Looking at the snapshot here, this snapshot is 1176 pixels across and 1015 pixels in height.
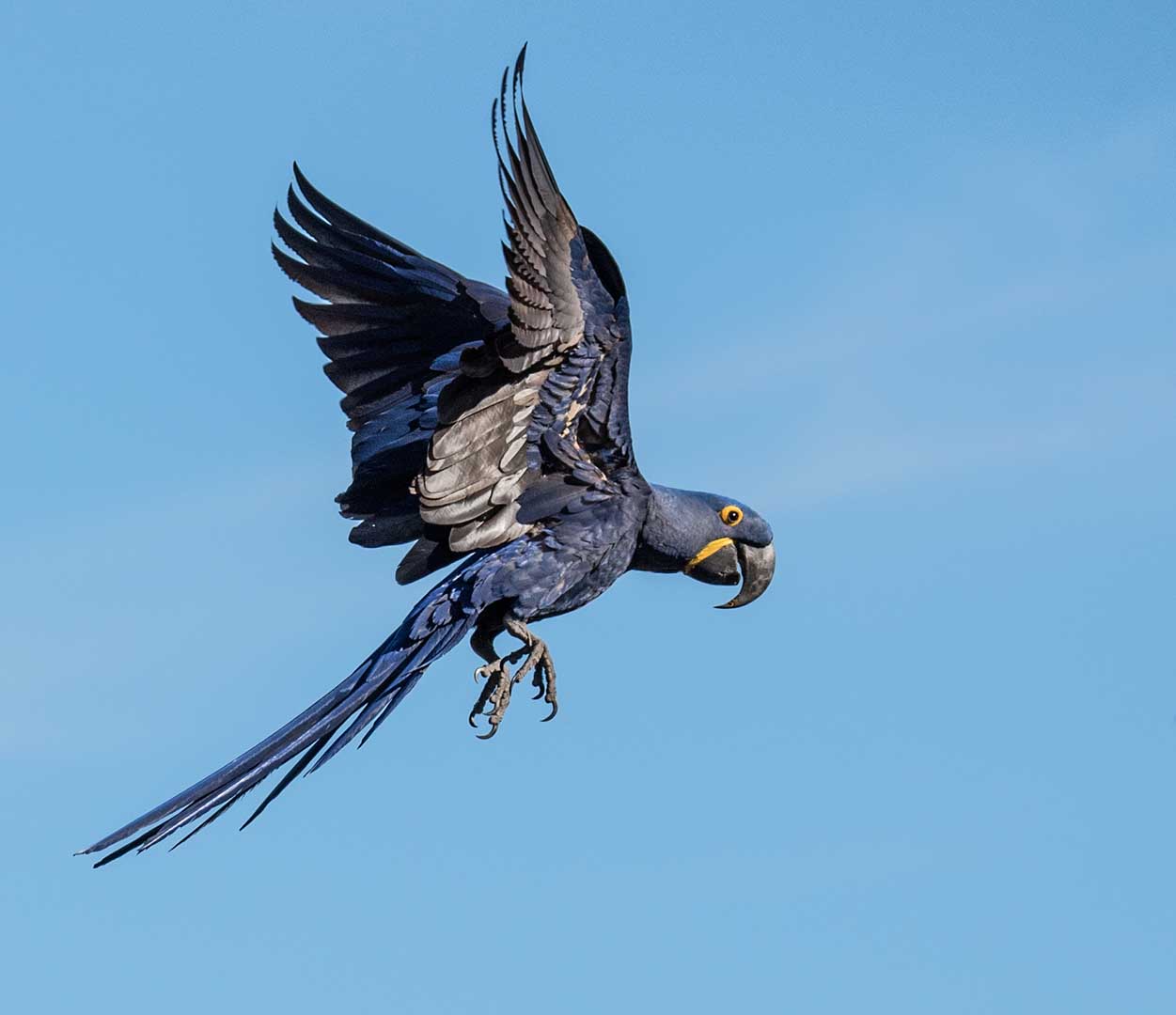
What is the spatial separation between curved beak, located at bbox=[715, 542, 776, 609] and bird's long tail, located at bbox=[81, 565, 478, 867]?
1491 mm

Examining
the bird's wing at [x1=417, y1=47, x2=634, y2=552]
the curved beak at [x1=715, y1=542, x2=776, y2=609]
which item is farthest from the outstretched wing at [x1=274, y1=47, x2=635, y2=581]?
the curved beak at [x1=715, y1=542, x2=776, y2=609]

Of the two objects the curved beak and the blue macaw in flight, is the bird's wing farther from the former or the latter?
the curved beak

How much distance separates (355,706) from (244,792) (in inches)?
25.2

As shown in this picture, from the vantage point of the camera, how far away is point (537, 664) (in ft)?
31.1

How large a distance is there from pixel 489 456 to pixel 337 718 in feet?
4.35

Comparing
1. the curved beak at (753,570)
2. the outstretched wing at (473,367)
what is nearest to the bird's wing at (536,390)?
the outstretched wing at (473,367)

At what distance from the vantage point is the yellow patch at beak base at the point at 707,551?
996 centimetres

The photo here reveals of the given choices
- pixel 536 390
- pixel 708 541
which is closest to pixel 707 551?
pixel 708 541

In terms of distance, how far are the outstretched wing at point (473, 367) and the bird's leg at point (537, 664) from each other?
407 millimetres

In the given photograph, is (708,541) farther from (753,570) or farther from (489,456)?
(489,456)

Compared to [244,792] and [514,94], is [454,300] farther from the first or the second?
[244,792]

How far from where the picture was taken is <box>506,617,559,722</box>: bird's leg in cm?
934

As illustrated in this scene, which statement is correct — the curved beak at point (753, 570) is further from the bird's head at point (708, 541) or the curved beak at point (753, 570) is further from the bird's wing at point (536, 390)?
the bird's wing at point (536, 390)

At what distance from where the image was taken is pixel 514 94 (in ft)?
27.7
